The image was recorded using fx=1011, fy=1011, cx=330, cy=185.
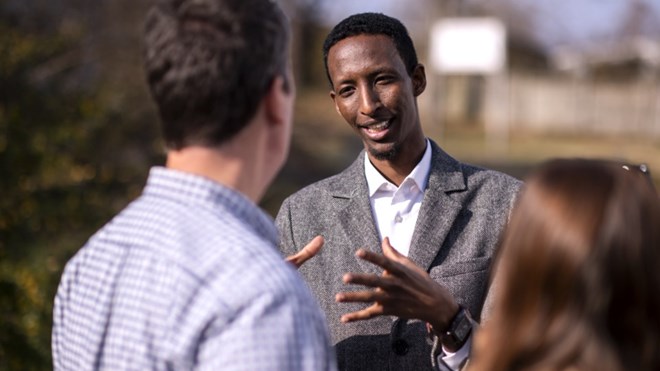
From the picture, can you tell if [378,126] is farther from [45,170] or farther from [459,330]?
[45,170]

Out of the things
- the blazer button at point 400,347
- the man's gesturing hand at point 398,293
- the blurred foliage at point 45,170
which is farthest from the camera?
the blurred foliage at point 45,170

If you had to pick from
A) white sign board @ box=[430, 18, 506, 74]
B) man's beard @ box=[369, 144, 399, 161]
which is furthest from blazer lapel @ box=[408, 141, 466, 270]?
white sign board @ box=[430, 18, 506, 74]

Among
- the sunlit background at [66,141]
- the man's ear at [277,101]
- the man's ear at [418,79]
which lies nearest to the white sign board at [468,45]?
the sunlit background at [66,141]

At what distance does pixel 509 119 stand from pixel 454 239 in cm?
3596

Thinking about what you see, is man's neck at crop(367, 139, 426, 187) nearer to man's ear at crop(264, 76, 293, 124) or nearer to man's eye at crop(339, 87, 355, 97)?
man's eye at crop(339, 87, 355, 97)

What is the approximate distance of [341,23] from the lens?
3322mm

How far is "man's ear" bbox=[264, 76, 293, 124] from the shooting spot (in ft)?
6.30

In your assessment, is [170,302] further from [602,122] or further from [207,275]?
[602,122]

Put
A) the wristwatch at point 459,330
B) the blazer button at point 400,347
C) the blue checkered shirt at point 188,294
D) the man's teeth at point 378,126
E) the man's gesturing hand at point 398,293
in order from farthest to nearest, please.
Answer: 1. the man's teeth at point 378,126
2. the blazer button at point 400,347
3. the wristwatch at point 459,330
4. the man's gesturing hand at point 398,293
5. the blue checkered shirt at point 188,294

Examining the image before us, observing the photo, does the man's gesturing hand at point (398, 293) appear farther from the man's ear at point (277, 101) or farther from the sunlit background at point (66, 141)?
the sunlit background at point (66, 141)

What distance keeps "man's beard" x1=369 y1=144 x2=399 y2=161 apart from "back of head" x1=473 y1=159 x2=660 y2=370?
4.48ft

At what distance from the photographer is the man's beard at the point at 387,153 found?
3160mm

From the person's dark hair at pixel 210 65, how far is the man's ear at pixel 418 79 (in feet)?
4.71

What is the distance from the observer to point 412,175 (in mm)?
3160
